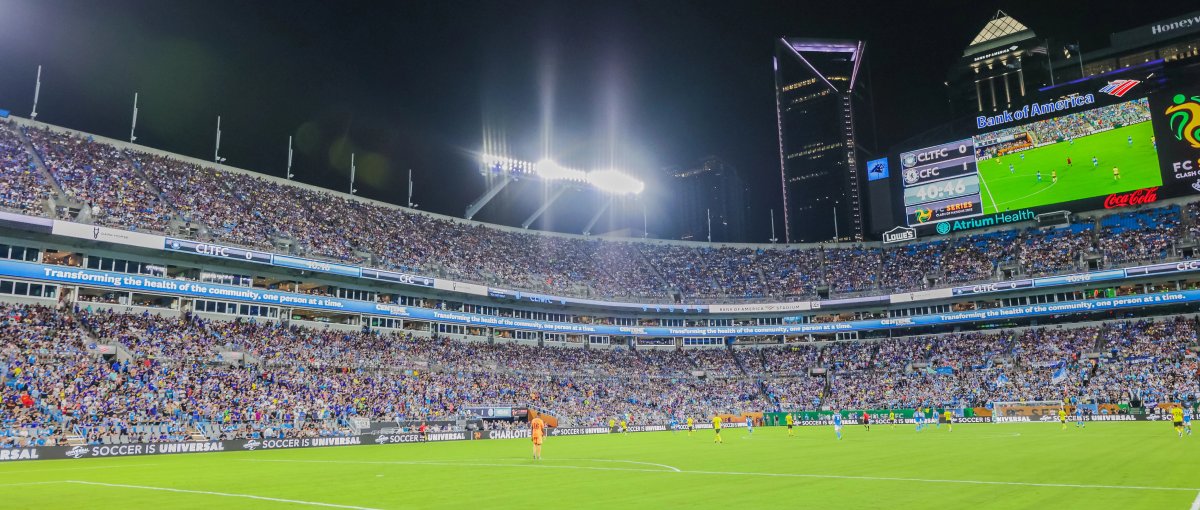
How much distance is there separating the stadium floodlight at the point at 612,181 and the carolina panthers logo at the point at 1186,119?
54.1 meters

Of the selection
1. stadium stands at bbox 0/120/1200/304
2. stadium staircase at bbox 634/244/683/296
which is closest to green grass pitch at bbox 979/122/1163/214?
stadium stands at bbox 0/120/1200/304

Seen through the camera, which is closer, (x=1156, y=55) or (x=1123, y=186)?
(x=1123, y=186)

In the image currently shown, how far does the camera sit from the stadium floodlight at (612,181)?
295 feet

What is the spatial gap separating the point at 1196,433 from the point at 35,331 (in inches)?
2470

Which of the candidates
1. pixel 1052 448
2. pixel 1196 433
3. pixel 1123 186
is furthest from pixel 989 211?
pixel 1052 448

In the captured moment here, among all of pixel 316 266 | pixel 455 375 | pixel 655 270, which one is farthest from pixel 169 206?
pixel 655 270

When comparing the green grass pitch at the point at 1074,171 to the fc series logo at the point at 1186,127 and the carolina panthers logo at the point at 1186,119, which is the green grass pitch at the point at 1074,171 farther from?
the carolina panthers logo at the point at 1186,119

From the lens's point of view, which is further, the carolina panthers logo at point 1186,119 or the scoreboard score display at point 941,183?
the scoreboard score display at point 941,183

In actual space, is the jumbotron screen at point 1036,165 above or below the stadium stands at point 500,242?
above

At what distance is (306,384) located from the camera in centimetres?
5059

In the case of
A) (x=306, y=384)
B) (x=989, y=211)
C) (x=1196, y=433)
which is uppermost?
(x=989, y=211)

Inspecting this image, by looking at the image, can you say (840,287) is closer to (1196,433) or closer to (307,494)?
(1196,433)

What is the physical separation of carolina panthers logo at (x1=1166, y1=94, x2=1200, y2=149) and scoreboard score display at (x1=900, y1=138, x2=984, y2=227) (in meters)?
16.0

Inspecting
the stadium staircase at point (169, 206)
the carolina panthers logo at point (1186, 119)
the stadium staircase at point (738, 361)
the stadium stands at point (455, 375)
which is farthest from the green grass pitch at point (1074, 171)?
the stadium staircase at point (169, 206)
